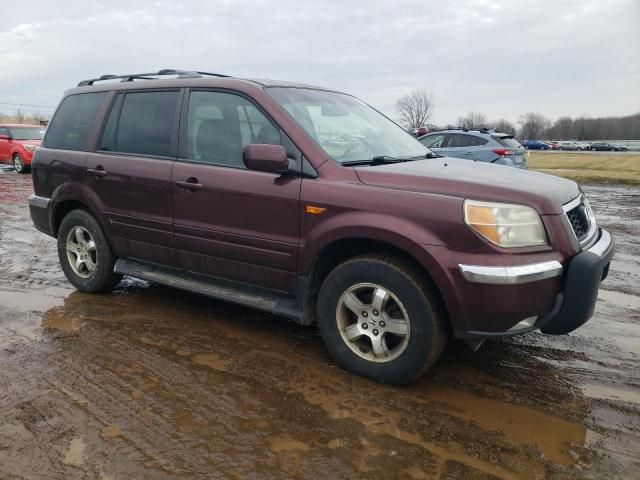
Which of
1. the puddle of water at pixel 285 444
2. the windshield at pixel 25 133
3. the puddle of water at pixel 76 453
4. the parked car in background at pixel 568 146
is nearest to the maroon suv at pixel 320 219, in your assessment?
the puddle of water at pixel 285 444

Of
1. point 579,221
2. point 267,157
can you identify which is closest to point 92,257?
point 267,157

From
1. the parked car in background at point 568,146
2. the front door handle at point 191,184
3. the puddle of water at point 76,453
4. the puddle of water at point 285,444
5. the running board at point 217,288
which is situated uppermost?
the parked car in background at point 568,146

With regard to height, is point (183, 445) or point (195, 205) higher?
point (195, 205)

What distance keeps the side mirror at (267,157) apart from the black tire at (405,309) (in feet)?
2.53

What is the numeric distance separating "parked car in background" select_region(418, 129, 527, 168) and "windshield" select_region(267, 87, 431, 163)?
805 centimetres

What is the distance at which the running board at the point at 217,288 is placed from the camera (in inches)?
144

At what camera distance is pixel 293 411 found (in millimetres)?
2953

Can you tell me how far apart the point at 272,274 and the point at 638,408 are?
238cm

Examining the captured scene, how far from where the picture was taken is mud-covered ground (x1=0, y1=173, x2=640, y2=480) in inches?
98.4

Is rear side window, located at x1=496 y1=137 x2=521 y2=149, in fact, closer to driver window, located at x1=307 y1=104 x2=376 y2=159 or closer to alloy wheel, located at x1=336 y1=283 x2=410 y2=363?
driver window, located at x1=307 y1=104 x2=376 y2=159

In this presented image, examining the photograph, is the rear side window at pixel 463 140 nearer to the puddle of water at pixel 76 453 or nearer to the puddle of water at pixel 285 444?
the puddle of water at pixel 285 444

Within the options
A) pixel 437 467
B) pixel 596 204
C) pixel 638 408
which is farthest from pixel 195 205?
pixel 596 204

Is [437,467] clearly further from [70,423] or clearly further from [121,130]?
[121,130]

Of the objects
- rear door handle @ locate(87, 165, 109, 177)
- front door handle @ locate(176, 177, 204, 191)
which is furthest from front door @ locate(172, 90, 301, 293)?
rear door handle @ locate(87, 165, 109, 177)
